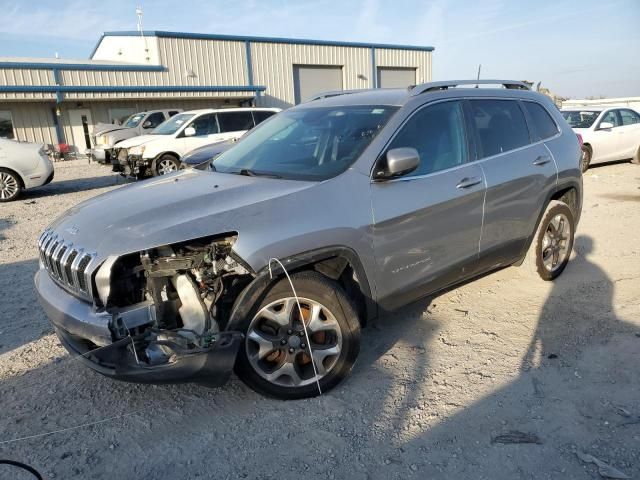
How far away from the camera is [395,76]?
33.7m

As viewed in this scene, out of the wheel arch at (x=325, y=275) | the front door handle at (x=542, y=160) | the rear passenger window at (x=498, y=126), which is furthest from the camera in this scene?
the front door handle at (x=542, y=160)

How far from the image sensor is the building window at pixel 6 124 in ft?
72.9

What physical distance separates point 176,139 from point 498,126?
32.5 ft

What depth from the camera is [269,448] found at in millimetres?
2713

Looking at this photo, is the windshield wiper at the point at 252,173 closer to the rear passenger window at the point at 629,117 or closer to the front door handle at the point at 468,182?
the front door handle at the point at 468,182

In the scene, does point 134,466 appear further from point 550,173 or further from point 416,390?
point 550,173

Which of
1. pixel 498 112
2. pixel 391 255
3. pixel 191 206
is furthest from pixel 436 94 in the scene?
pixel 191 206

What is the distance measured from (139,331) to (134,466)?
0.69m

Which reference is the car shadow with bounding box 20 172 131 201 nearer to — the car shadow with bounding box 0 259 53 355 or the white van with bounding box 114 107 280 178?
the white van with bounding box 114 107 280 178

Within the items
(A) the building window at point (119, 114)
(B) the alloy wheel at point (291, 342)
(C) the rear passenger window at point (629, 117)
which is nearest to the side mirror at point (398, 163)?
(B) the alloy wheel at point (291, 342)

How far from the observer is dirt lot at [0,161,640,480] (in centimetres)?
258

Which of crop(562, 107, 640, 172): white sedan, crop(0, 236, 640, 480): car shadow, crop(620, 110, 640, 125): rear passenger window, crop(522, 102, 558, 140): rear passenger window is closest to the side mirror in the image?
crop(0, 236, 640, 480): car shadow

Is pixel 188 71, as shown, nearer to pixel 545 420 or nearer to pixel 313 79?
pixel 313 79

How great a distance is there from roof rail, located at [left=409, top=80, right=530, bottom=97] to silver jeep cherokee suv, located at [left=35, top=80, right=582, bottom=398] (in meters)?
0.05
